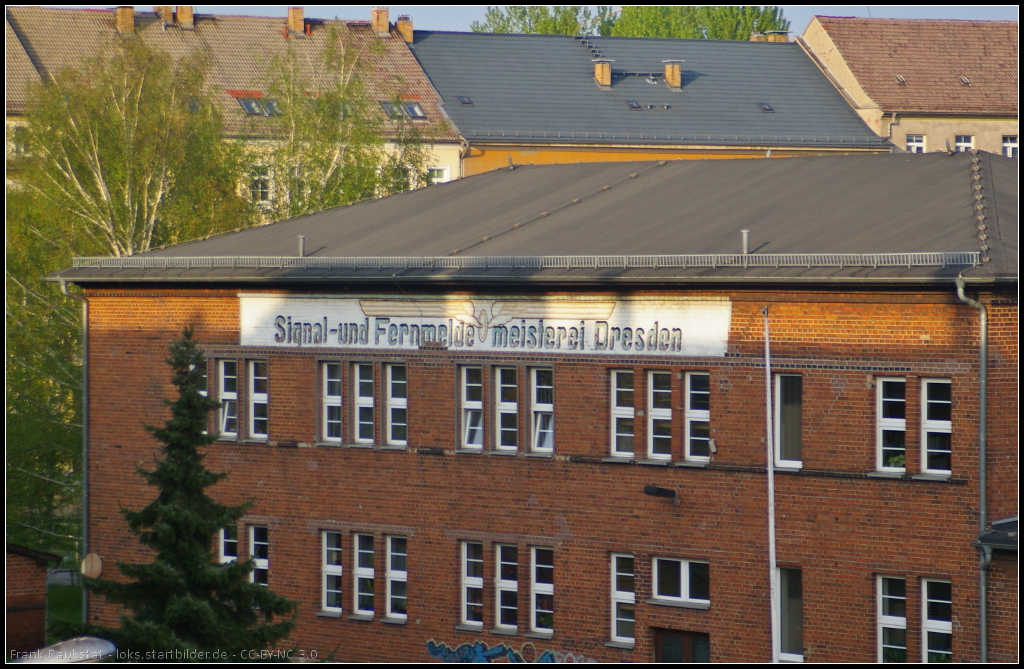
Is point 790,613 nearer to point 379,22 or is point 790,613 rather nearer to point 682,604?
point 682,604

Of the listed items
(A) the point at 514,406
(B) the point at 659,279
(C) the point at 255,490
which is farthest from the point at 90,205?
(B) the point at 659,279

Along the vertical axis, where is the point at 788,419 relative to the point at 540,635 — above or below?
above

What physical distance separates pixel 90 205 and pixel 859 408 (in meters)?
24.5

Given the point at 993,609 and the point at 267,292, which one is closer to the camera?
the point at 993,609

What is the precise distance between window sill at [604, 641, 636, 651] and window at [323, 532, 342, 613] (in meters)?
5.21

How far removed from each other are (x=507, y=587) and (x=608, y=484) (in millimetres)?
2542

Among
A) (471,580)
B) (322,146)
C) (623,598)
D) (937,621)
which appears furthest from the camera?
(322,146)

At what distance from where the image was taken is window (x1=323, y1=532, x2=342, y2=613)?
2750cm

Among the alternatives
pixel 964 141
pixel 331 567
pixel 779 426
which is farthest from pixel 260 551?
pixel 964 141

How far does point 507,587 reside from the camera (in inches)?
1014

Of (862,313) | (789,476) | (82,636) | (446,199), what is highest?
(446,199)

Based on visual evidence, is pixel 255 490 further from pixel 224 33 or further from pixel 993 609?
pixel 224 33

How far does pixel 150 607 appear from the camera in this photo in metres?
20.0

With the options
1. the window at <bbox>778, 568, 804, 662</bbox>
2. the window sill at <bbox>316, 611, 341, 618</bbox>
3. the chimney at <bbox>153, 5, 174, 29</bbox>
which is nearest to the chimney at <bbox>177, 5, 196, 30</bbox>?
the chimney at <bbox>153, 5, 174, 29</bbox>
